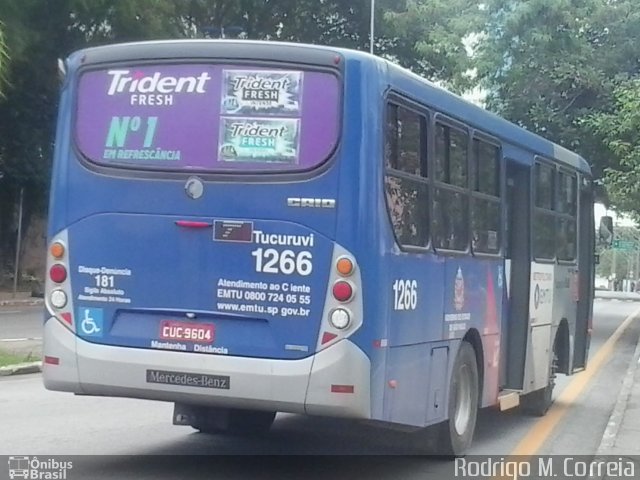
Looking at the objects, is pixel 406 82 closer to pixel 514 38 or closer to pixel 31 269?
pixel 514 38

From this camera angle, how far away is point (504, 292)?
11.3m

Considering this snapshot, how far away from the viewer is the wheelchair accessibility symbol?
321 inches

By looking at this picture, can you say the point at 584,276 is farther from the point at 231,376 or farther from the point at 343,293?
the point at 231,376

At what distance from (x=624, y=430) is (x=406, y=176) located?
465cm

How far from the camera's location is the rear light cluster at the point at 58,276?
27.1ft

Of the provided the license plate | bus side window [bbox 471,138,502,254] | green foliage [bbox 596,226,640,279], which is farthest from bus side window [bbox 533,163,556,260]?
green foliage [bbox 596,226,640,279]

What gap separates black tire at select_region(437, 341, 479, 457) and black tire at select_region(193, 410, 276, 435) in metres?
1.50

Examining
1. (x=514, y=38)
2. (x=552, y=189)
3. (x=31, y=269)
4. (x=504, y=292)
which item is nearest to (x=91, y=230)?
(x=504, y=292)

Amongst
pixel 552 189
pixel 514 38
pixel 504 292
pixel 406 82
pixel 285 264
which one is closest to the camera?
pixel 285 264

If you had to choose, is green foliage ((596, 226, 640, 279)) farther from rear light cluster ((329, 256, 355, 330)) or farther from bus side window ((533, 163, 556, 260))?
rear light cluster ((329, 256, 355, 330))

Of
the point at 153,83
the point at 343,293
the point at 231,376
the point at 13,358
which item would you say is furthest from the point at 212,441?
the point at 13,358

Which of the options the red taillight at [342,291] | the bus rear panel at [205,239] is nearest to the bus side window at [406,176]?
the bus rear panel at [205,239]

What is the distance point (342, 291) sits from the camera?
7703 mm

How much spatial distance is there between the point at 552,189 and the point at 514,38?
1720 cm
